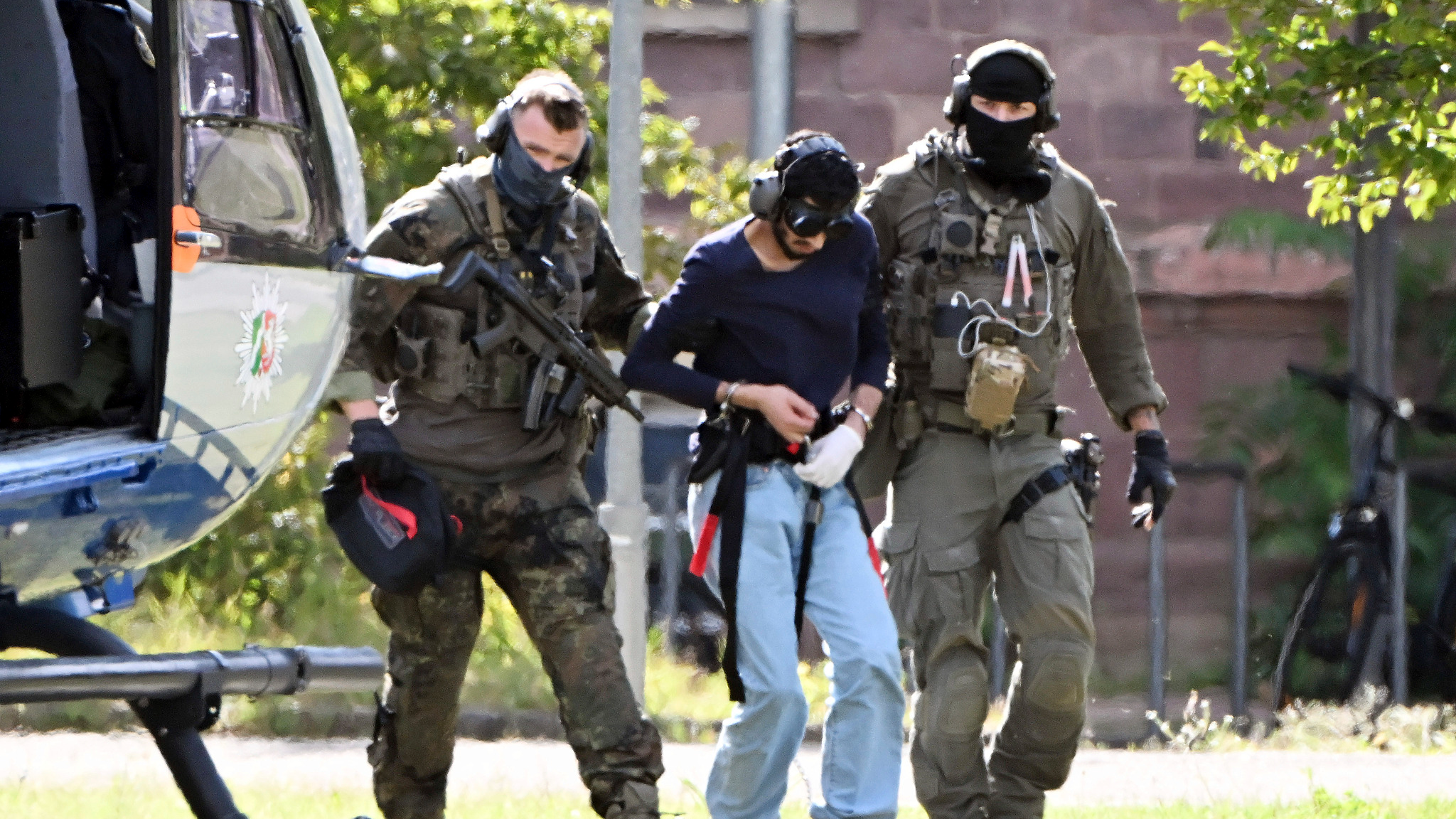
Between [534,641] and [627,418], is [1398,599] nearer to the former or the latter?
[627,418]

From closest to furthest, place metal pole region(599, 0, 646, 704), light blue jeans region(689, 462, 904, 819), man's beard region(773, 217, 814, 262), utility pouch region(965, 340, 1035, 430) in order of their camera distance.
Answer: light blue jeans region(689, 462, 904, 819), man's beard region(773, 217, 814, 262), utility pouch region(965, 340, 1035, 430), metal pole region(599, 0, 646, 704)

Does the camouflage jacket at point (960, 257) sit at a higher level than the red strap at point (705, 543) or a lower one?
higher

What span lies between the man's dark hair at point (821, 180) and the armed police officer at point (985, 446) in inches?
25.7

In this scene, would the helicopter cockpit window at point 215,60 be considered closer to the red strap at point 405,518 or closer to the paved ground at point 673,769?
the red strap at point 405,518


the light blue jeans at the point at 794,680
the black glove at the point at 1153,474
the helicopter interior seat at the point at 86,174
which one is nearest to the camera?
the helicopter interior seat at the point at 86,174

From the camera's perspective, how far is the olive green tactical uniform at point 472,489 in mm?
5719

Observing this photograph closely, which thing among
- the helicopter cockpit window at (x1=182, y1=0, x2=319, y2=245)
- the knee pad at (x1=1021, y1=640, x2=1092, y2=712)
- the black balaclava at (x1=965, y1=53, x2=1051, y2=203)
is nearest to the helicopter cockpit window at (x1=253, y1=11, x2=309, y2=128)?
the helicopter cockpit window at (x1=182, y1=0, x2=319, y2=245)

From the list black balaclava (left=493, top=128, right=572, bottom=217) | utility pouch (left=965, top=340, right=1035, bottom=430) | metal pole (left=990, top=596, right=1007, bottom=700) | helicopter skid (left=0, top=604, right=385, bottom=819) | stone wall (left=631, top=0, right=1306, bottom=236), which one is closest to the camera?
helicopter skid (left=0, top=604, right=385, bottom=819)

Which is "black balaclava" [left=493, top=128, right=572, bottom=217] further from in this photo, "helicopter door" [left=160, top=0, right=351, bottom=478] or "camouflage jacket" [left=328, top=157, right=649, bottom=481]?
"helicopter door" [left=160, top=0, right=351, bottom=478]

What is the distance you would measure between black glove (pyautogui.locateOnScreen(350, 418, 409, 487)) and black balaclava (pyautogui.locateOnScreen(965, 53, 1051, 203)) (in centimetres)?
178

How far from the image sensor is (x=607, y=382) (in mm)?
5883

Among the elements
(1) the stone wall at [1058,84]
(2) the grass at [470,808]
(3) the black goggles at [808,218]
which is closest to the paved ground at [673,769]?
(2) the grass at [470,808]

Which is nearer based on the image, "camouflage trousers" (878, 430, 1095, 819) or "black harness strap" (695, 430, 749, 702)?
"black harness strap" (695, 430, 749, 702)

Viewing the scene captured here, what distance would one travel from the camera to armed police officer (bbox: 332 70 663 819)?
226 inches
